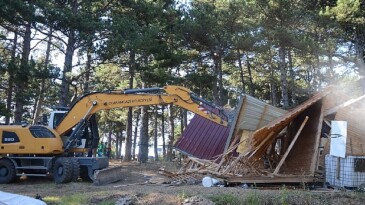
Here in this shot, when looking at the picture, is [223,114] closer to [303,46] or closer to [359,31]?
[303,46]

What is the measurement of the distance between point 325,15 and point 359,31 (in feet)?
9.88

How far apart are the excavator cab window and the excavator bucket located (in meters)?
2.29

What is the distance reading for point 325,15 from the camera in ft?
77.7

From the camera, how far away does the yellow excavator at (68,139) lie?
14.8 metres

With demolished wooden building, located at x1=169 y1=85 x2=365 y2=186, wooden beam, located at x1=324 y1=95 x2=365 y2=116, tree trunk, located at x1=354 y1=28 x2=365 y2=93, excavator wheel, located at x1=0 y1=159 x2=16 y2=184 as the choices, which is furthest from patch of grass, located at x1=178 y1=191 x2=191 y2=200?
tree trunk, located at x1=354 y1=28 x2=365 y2=93

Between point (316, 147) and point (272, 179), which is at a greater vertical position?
point (316, 147)

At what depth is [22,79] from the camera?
67.8 ft

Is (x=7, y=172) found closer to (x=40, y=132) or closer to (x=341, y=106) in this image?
(x=40, y=132)

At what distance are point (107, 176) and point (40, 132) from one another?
2.95 meters

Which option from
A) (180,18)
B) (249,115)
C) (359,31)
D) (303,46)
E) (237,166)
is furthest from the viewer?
(180,18)

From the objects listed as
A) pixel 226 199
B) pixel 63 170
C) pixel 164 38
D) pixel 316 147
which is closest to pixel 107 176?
pixel 63 170

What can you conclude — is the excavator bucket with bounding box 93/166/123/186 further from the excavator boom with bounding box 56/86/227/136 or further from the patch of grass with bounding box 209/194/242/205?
the patch of grass with bounding box 209/194/242/205

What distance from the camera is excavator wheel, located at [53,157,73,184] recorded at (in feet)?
46.9

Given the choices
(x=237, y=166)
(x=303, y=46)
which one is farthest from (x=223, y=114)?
(x=303, y=46)
